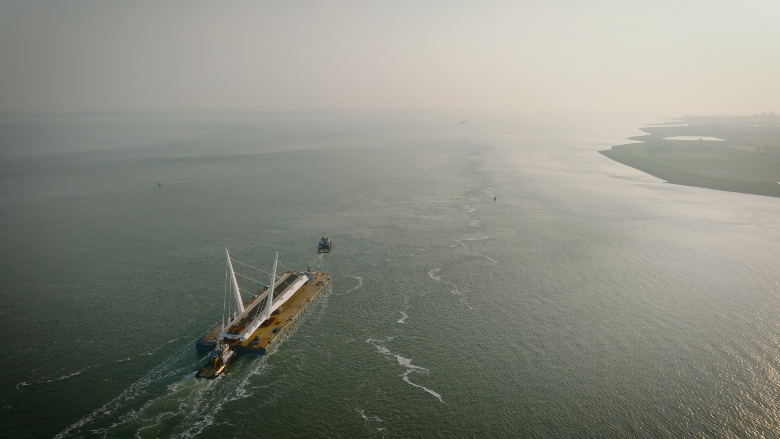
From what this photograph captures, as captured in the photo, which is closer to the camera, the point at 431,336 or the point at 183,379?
the point at 183,379

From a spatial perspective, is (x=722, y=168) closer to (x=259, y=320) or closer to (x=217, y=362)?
(x=259, y=320)

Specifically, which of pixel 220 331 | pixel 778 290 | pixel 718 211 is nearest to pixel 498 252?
pixel 778 290

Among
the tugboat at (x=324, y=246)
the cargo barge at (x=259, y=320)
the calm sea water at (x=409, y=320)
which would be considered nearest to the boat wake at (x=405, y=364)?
the calm sea water at (x=409, y=320)

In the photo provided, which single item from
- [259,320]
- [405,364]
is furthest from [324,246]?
[405,364]

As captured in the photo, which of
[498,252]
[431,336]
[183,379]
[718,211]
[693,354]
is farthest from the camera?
[718,211]

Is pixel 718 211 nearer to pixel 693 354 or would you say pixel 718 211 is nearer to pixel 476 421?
pixel 693 354

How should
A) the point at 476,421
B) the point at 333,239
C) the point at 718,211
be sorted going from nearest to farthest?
the point at 476,421
the point at 333,239
the point at 718,211

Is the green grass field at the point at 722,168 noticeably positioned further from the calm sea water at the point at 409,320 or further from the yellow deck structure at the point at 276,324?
the yellow deck structure at the point at 276,324

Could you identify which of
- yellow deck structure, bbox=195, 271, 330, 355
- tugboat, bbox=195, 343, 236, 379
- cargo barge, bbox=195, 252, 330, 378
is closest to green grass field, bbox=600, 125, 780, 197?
yellow deck structure, bbox=195, 271, 330, 355
